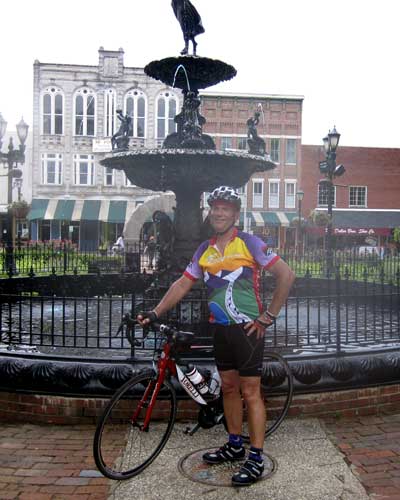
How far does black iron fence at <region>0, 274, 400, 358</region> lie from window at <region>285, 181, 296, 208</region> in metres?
34.6

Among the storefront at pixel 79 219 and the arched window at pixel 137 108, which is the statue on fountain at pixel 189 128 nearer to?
the storefront at pixel 79 219

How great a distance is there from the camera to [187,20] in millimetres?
8312

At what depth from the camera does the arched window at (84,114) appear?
42031 millimetres

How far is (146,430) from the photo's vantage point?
399 centimetres

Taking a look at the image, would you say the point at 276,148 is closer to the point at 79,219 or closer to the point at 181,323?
the point at 79,219

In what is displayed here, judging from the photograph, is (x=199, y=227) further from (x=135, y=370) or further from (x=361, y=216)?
(x=361, y=216)

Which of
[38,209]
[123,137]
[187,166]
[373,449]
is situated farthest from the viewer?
[38,209]

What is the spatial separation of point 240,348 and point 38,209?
3830 centimetres

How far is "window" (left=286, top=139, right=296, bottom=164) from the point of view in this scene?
4662cm

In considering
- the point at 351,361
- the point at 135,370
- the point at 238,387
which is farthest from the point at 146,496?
the point at 351,361

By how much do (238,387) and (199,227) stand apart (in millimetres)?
4895

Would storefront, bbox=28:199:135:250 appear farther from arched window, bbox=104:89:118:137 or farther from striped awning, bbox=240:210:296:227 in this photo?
striped awning, bbox=240:210:296:227

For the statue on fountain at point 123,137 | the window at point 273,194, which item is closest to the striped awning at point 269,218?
the window at point 273,194

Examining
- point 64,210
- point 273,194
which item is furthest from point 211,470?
point 273,194
